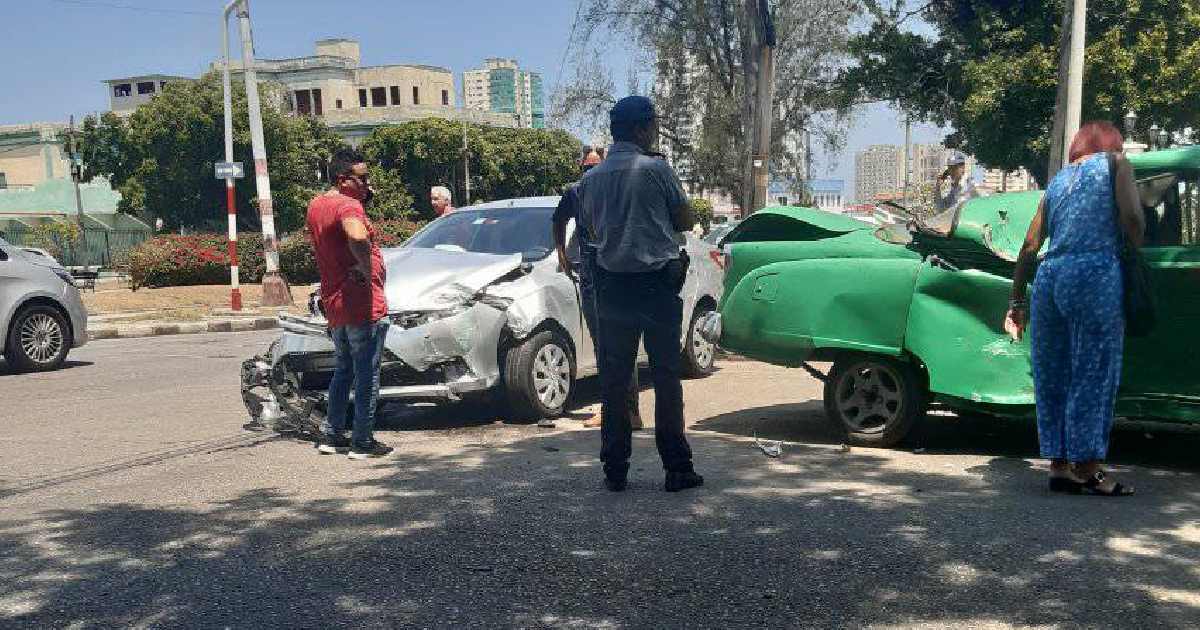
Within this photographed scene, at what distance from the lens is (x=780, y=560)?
157 inches

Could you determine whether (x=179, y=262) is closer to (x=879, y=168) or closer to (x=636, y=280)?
(x=636, y=280)

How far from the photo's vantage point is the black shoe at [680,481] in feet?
16.9

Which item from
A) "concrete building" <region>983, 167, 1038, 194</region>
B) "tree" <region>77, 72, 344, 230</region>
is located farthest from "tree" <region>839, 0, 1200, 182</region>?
"tree" <region>77, 72, 344, 230</region>

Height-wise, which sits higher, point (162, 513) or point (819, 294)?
point (819, 294)

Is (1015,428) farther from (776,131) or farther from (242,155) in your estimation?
(242,155)

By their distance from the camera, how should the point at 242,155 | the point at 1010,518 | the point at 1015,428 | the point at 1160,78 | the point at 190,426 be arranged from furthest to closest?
the point at 242,155 < the point at 1160,78 < the point at 190,426 < the point at 1015,428 < the point at 1010,518

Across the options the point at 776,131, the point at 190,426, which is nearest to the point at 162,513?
the point at 190,426

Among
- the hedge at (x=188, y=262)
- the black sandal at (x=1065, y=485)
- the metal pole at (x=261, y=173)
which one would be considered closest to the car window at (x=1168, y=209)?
the black sandal at (x=1065, y=485)

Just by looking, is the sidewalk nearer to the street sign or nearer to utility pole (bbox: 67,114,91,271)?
the street sign

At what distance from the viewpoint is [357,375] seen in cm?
629

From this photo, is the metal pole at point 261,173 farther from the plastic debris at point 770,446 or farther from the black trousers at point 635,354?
the black trousers at point 635,354

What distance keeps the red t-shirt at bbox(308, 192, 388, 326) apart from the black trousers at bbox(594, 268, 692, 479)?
1.69m

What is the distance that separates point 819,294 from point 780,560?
2704 mm

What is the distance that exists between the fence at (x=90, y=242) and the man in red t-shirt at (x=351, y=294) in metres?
46.5
